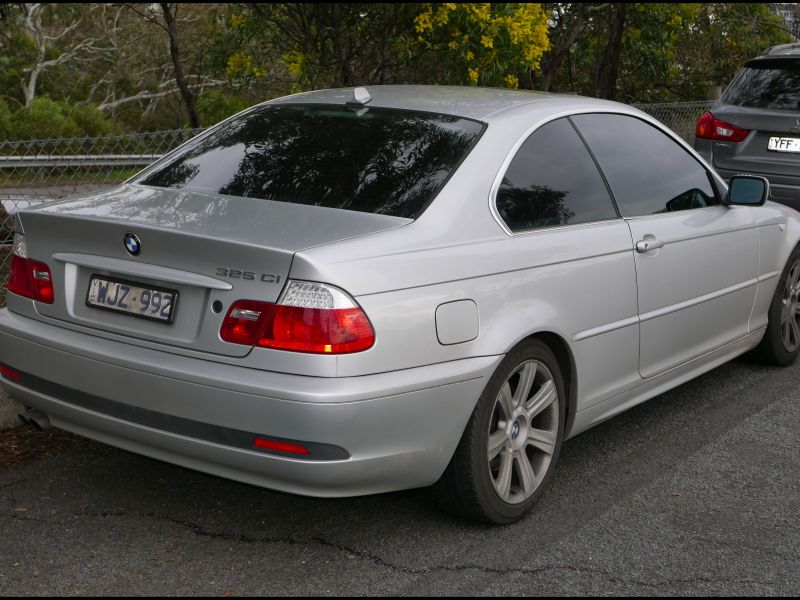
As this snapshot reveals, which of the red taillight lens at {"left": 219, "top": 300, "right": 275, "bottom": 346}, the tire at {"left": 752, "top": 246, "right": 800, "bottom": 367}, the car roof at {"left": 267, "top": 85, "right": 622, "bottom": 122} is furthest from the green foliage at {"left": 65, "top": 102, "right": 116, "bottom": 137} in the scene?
the red taillight lens at {"left": 219, "top": 300, "right": 275, "bottom": 346}

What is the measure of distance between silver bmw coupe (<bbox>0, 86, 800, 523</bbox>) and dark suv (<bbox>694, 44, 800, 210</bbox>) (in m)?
4.11

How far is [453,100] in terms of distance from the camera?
15.4ft

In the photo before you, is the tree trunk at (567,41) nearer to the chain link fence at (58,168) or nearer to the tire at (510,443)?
the chain link fence at (58,168)

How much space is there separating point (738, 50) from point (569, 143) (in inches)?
571

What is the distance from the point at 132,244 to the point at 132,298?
0.59 ft

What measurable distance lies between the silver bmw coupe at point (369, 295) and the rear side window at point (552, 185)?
0.04 feet

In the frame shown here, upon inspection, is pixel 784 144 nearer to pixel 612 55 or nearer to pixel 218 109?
pixel 612 55

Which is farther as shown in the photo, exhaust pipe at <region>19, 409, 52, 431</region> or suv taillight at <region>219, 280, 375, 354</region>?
exhaust pipe at <region>19, 409, 52, 431</region>

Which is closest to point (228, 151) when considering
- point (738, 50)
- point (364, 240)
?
point (364, 240)

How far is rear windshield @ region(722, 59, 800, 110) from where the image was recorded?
8.91m

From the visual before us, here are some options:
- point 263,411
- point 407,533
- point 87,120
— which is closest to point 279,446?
point 263,411

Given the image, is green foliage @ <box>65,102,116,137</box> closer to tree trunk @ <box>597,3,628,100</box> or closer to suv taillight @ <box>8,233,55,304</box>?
tree trunk @ <box>597,3,628,100</box>

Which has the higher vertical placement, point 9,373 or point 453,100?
point 453,100

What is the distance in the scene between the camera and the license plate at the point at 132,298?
12.0 ft
